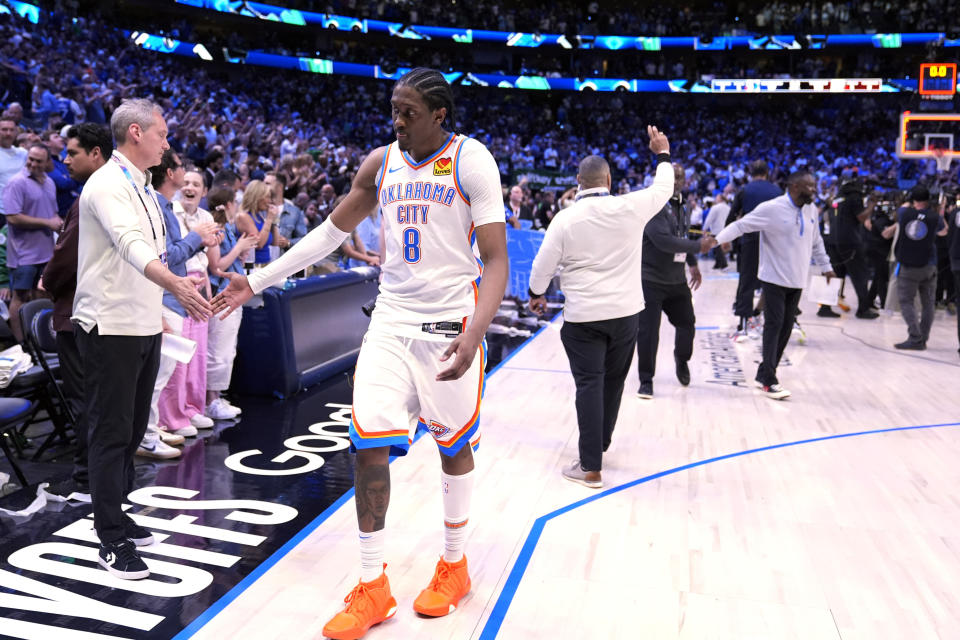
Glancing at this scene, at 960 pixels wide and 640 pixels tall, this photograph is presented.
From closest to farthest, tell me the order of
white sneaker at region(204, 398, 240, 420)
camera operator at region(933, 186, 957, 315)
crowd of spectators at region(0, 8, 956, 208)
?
1. white sneaker at region(204, 398, 240, 420)
2. camera operator at region(933, 186, 957, 315)
3. crowd of spectators at region(0, 8, 956, 208)

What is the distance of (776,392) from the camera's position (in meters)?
6.08

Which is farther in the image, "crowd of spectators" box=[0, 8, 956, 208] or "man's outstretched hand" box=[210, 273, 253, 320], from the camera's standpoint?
"crowd of spectators" box=[0, 8, 956, 208]

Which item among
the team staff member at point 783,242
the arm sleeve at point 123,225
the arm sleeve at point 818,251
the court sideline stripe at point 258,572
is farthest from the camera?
the arm sleeve at point 818,251

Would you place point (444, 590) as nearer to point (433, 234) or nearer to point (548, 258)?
point (433, 234)

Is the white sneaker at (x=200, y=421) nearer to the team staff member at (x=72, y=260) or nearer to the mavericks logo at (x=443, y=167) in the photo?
the team staff member at (x=72, y=260)

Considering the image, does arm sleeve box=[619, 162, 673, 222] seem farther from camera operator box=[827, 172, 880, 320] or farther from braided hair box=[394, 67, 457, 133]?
camera operator box=[827, 172, 880, 320]

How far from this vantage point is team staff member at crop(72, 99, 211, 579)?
114 inches

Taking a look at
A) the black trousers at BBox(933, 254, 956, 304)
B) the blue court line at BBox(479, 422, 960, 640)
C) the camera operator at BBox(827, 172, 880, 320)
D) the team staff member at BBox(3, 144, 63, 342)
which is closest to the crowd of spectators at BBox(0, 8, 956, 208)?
the team staff member at BBox(3, 144, 63, 342)

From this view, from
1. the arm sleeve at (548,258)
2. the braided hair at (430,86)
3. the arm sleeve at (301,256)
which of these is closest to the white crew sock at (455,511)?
the arm sleeve at (301,256)

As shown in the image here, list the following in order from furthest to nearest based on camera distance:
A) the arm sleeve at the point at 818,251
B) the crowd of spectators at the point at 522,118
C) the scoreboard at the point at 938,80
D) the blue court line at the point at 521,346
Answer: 1. the scoreboard at the point at 938,80
2. the crowd of spectators at the point at 522,118
3. the blue court line at the point at 521,346
4. the arm sleeve at the point at 818,251

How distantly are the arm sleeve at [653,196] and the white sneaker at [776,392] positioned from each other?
97.6 inches

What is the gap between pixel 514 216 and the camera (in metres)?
10.7

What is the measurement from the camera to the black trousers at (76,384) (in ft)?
11.9

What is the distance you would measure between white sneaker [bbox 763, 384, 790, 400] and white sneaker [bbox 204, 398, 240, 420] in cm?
393
